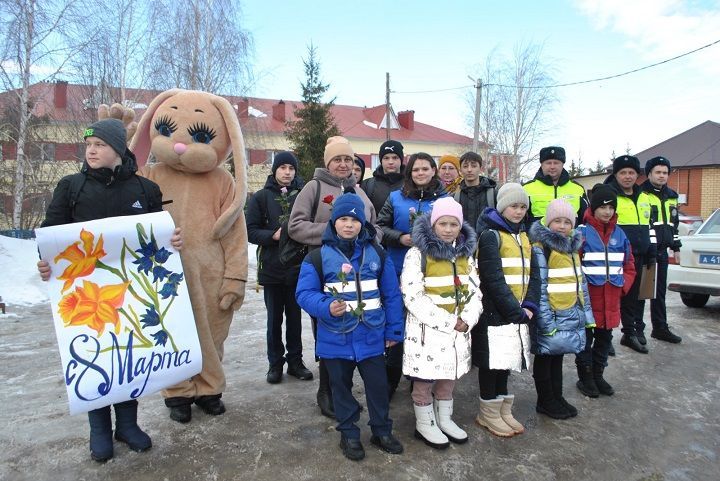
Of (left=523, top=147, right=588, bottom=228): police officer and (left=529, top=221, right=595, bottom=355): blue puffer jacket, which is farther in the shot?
(left=523, top=147, right=588, bottom=228): police officer

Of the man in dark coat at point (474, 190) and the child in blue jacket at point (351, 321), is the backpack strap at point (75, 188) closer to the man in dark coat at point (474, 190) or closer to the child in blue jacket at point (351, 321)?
the child in blue jacket at point (351, 321)

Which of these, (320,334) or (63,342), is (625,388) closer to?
(320,334)

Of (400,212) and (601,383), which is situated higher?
(400,212)

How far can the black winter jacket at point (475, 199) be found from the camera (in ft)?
15.0

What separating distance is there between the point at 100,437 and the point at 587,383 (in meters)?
3.70

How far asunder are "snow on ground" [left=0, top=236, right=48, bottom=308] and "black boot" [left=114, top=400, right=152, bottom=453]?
230 inches

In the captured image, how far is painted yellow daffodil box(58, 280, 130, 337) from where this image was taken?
2.86 meters

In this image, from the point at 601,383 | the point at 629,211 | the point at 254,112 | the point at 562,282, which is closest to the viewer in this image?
the point at 562,282

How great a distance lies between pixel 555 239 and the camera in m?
3.62

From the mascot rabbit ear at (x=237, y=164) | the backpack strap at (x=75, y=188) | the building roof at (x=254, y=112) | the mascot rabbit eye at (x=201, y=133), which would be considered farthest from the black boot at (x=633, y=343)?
the building roof at (x=254, y=112)

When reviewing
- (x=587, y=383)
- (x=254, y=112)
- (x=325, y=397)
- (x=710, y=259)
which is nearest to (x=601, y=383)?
(x=587, y=383)

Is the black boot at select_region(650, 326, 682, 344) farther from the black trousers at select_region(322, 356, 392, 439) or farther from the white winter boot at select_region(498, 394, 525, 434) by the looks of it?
the black trousers at select_region(322, 356, 392, 439)

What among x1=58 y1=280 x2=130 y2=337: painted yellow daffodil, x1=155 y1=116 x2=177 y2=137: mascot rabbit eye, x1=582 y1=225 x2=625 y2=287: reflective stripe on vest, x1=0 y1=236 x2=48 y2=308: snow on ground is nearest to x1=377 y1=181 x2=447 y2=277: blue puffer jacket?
x1=582 y1=225 x2=625 y2=287: reflective stripe on vest

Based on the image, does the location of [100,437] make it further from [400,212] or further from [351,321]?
[400,212]
